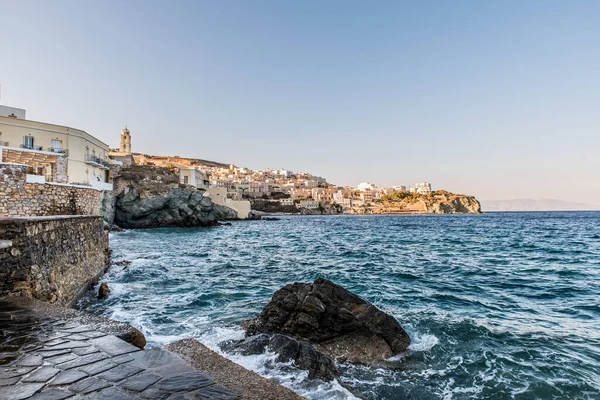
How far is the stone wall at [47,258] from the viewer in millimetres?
6336

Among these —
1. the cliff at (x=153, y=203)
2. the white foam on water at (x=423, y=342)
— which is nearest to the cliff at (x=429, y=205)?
the cliff at (x=153, y=203)

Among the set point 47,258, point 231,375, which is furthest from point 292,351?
point 47,258

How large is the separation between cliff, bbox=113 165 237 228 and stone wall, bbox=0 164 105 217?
28825 mm

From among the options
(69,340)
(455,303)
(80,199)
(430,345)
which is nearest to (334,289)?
(430,345)

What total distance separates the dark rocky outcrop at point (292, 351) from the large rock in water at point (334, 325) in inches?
32.7

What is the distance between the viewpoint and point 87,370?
3076mm

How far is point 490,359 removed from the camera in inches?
273

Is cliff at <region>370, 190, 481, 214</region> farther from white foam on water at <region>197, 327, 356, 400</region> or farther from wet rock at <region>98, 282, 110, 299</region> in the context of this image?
white foam on water at <region>197, 327, 356, 400</region>

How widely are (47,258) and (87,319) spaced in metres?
4.48

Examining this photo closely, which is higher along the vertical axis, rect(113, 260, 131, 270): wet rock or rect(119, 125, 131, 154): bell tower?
rect(119, 125, 131, 154): bell tower

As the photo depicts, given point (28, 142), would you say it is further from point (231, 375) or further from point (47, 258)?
point (231, 375)

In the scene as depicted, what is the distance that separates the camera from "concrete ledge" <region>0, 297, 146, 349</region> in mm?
4150

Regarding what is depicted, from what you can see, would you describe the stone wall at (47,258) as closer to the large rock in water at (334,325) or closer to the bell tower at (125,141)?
the large rock in water at (334,325)

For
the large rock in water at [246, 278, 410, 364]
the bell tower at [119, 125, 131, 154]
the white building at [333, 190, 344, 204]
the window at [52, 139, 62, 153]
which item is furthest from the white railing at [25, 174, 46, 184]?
the white building at [333, 190, 344, 204]
